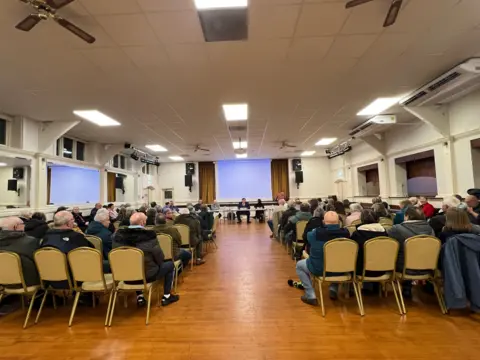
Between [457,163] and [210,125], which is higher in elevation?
[210,125]

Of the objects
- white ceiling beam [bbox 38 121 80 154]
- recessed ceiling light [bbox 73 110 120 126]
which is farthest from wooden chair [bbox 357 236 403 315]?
white ceiling beam [bbox 38 121 80 154]

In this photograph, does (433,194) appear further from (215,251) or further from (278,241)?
(215,251)

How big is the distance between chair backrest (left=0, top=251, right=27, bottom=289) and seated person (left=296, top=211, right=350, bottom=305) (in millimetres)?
3369

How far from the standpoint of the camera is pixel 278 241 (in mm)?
8117

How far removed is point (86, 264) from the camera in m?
3.14

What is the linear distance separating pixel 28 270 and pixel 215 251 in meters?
4.30

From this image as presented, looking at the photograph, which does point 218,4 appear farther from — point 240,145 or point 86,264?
point 240,145

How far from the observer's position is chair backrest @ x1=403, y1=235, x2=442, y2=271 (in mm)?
3205

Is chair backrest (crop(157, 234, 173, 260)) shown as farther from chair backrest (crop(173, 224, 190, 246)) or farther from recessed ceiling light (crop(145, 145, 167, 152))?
recessed ceiling light (crop(145, 145, 167, 152))

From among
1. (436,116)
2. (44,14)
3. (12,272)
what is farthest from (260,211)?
(44,14)

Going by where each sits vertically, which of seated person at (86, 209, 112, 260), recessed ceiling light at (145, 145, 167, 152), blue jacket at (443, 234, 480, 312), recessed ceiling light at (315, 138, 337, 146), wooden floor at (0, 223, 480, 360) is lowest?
wooden floor at (0, 223, 480, 360)

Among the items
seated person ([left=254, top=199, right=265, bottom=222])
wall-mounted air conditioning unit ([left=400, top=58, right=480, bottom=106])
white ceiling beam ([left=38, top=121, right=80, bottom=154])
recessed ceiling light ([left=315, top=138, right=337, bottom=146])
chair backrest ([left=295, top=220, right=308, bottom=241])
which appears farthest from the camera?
seated person ([left=254, top=199, right=265, bottom=222])

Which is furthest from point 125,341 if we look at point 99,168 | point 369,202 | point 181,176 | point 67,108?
point 181,176

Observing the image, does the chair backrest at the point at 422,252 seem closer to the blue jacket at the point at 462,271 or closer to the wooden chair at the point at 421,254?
the wooden chair at the point at 421,254
